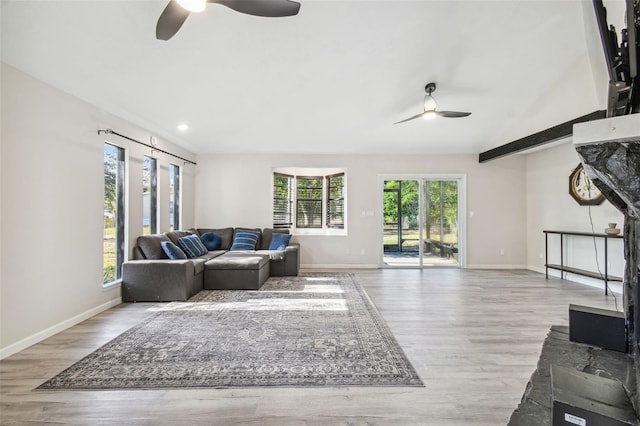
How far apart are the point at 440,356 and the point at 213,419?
1.84 m

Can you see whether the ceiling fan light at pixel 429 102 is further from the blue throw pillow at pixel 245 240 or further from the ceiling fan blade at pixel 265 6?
the blue throw pillow at pixel 245 240

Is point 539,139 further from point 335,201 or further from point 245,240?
point 245,240

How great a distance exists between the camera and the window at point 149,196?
4.98m

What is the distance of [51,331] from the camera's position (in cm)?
309

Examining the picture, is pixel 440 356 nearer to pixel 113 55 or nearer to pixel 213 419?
pixel 213 419

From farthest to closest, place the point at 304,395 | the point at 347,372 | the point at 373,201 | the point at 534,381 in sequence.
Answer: the point at 373,201, the point at 347,372, the point at 304,395, the point at 534,381

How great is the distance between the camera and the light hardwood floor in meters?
1.87

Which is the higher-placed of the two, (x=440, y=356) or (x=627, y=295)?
(x=627, y=295)

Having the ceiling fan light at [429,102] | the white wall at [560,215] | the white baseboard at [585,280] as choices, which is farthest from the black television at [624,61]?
the white baseboard at [585,280]

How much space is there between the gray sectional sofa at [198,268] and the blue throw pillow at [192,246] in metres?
0.10

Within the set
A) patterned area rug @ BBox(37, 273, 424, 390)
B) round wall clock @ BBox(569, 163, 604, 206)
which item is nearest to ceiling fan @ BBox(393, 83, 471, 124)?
patterned area rug @ BBox(37, 273, 424, 390)

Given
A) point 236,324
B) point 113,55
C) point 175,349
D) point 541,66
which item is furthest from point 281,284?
point 541,66

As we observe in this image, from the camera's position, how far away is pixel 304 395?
208 cm

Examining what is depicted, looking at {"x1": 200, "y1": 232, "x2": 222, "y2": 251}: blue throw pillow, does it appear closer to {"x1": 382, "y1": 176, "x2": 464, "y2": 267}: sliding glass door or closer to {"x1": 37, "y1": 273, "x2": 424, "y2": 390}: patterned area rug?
{"x1": 37, "y1": 273, "x2": 424, "y2": 390}: patterned area rug
